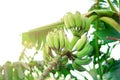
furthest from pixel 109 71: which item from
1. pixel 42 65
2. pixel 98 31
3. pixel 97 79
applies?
pixel 42 65

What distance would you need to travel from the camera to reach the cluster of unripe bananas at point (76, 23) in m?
1.47

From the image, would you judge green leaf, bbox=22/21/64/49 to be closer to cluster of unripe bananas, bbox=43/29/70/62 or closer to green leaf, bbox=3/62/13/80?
green leaf, bbox=3/62/13/80

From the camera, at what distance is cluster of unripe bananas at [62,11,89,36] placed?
147 cm

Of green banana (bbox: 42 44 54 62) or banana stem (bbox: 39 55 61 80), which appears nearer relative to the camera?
banana stem (bbox: 39 55 61 80)

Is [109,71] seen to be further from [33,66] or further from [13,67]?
[13,67]

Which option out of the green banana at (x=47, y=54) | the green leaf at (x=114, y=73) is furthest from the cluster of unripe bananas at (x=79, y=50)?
the green leaf at (x=114, y=73)

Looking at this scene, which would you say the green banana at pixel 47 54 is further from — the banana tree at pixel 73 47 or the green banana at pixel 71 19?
the green banana at pixel 71 19

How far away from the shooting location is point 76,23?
59.1 inches

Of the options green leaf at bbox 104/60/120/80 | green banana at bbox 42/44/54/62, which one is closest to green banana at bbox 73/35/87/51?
green banana at bbox 42/44/54/62

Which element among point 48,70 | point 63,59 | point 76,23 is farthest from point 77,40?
point 48,70

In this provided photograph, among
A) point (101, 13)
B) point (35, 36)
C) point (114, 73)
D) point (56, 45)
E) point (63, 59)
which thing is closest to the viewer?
point (63, 59)

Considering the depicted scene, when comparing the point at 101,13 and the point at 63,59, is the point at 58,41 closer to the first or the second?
the point at 63,59

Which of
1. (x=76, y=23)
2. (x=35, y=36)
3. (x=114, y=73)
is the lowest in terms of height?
(x=114, y=73)

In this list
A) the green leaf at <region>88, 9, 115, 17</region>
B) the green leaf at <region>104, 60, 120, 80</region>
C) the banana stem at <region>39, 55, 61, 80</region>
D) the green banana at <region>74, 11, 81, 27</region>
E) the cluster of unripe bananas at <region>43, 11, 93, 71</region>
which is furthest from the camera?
the green leaf at <region>104, 60, 120, 80</region>
